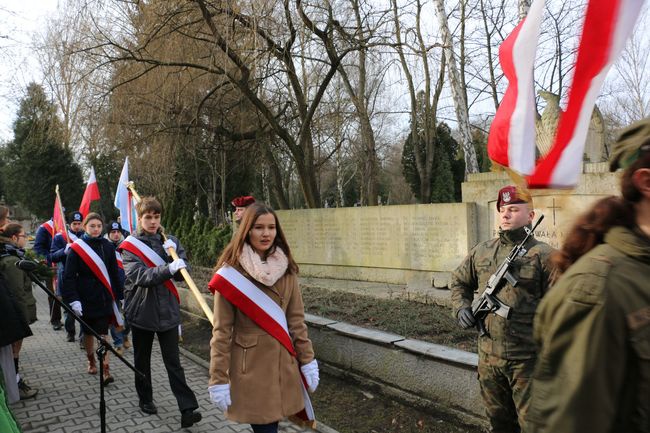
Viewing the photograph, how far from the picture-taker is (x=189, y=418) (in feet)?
14.9

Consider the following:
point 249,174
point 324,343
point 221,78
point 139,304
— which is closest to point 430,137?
point 249,174

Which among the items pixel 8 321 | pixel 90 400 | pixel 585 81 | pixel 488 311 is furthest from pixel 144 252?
pixel 585 81

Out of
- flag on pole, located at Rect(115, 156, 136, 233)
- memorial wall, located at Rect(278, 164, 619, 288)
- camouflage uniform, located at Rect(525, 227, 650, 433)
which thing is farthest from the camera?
memorial wall, located at Rect(278, 164, 619, 288)

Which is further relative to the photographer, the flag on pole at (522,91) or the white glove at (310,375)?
the white glove at (310,375)

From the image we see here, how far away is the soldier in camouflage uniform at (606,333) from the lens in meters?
1.24

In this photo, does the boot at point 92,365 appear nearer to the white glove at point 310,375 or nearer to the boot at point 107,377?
the boot at point 107,377

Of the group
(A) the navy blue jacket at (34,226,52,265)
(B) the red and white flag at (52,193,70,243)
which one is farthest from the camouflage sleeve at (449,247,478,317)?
(A) the navy blue jacket at (34,226,52,265)

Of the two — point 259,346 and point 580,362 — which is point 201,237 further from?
point 580,362

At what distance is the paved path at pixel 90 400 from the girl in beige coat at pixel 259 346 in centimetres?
159

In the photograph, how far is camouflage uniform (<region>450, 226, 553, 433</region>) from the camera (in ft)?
10.0

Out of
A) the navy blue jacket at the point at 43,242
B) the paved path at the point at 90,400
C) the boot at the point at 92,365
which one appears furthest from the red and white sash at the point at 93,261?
the navy blue jacket at the point at 43,242

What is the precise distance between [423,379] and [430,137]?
1862 centimetres

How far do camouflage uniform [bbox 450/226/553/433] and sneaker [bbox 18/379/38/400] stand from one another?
4.84m

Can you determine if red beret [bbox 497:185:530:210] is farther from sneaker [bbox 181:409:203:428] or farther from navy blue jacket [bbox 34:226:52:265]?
navy blue jacket [bbox 34:226:52:265]
